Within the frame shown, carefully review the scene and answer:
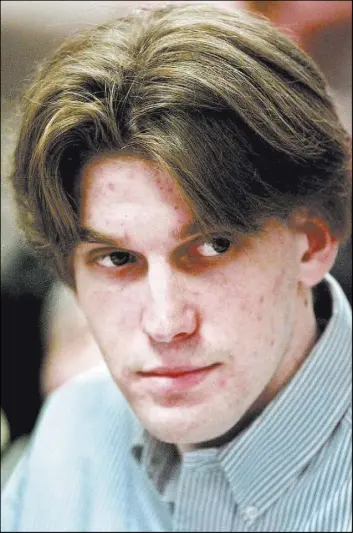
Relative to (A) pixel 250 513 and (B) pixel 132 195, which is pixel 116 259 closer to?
(B) pixel 132 195

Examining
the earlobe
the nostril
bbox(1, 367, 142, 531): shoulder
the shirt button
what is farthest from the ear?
bbox(1, 367, 142, 531): shoulder

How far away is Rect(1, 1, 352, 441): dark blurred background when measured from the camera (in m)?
1.16

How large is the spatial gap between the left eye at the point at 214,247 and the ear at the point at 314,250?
0.13 metres

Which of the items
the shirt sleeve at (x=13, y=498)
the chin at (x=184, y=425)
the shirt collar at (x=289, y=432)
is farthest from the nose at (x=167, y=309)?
the shirt sleeve at (x=13, y=498)

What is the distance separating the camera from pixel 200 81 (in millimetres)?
893

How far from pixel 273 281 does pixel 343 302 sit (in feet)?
0.69

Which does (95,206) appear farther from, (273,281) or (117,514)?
(117,514)

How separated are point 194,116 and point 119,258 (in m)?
0.23

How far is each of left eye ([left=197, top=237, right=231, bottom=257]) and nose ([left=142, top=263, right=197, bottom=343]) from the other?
5cm

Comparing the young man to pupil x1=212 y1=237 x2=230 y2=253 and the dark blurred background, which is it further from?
the dark blurred background

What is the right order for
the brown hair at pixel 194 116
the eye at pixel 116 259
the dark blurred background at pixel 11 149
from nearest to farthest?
the brown hair at pixel 194 116 < the eye at pixel 116 259 < the dark blurred background at pixel 11 149

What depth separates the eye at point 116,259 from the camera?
3.30ft

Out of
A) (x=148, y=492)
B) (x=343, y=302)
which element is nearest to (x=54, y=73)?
(x=343, y=302)

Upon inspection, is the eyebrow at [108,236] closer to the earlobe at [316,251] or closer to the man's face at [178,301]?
the man's face at [178,301]
